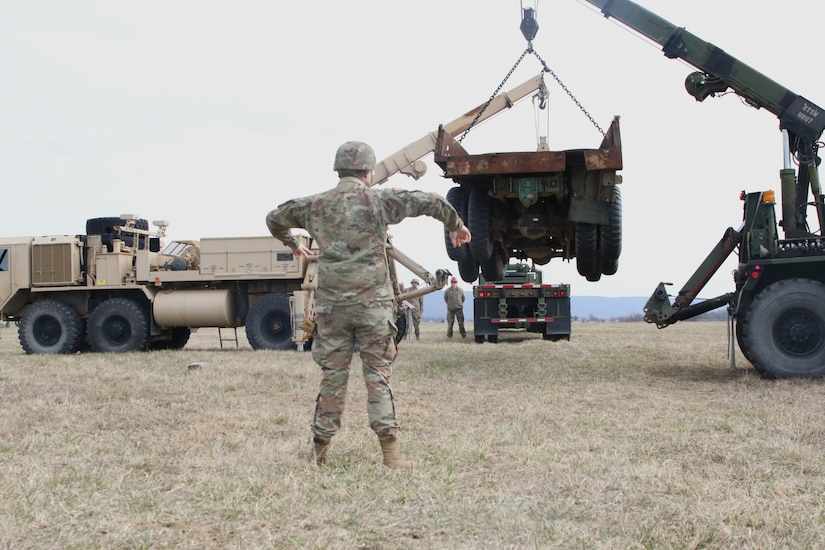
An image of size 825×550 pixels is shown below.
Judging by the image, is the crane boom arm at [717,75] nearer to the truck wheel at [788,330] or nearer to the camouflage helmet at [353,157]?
the truck wheel at [788,330]

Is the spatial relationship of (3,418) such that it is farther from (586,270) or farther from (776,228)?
(776,228)

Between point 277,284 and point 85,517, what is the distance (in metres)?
11.1

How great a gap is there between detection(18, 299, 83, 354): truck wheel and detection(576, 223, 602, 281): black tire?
9.45m

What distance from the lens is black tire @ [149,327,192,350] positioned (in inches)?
615

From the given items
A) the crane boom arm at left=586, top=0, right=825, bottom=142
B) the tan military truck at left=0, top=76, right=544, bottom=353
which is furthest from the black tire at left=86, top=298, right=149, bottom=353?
the crane boom arm at left=586, top=0, right=825, bottom=142

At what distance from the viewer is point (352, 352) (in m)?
4.26

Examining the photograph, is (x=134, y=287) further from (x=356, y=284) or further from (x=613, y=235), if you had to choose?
(x=356, y=284)

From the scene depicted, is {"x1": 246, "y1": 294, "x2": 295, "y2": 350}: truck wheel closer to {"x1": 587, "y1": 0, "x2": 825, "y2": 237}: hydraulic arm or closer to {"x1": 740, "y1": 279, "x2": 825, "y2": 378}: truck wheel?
{"x1": 587, "y1": 0, "x2": 825, "y2": 237}: hydraulic arm

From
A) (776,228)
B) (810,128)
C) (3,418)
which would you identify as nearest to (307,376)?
(3,418)

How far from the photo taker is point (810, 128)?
912 centimetres

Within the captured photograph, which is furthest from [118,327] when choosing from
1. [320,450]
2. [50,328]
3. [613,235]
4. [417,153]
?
[320,450]

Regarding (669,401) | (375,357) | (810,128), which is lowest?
(669,401)

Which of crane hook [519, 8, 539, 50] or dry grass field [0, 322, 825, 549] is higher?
crane hook [519, 8, 539, 50]

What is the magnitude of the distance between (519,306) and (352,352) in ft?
40.4
